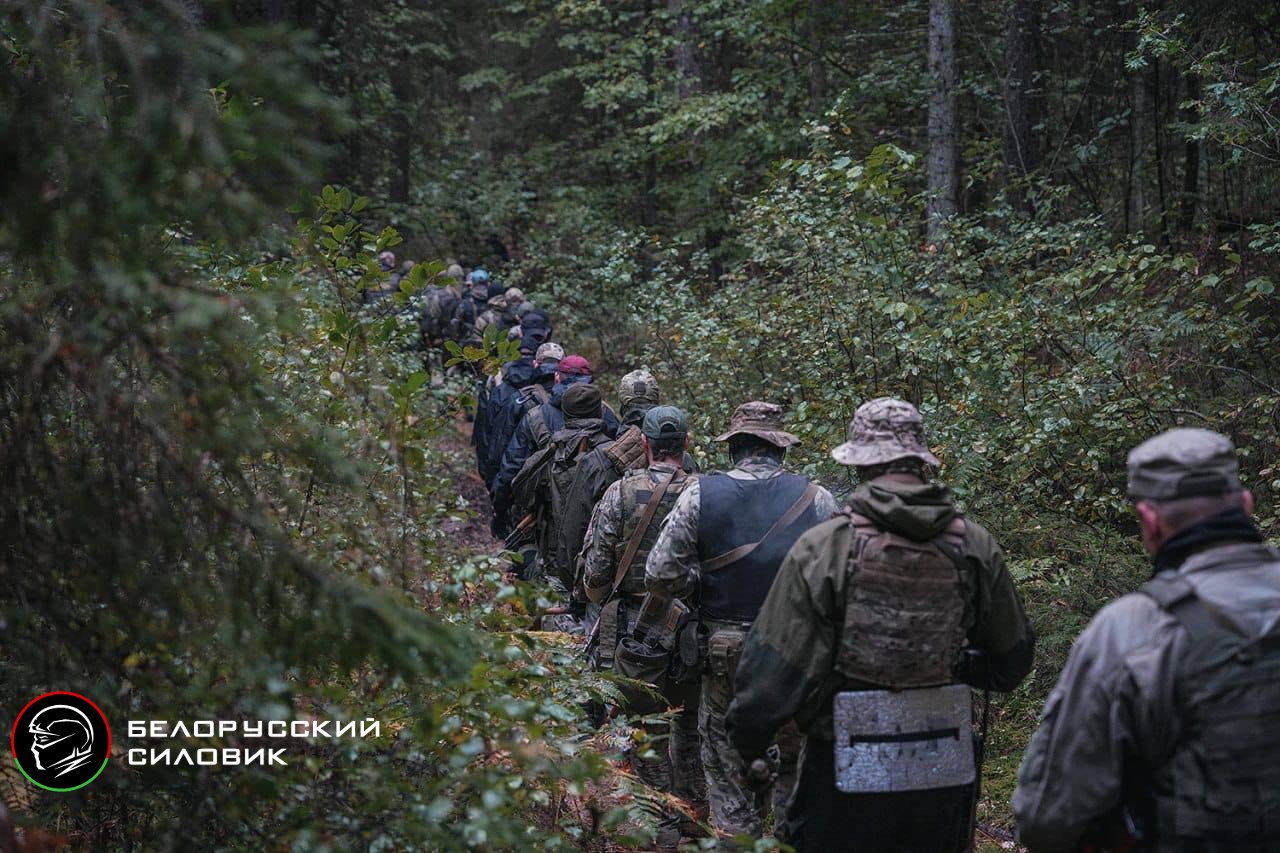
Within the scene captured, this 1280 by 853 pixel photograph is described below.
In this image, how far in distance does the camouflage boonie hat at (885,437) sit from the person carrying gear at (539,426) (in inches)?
193

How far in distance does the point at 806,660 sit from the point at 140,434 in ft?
7.56

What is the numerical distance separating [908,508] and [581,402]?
490cm

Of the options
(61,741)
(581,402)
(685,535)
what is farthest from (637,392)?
(61,741)

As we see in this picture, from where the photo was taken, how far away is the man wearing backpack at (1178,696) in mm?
2590

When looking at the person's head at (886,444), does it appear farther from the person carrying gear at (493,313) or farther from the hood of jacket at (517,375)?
the person carrying gear at (493,313)

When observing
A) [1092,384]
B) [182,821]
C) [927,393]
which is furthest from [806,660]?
[927,393]

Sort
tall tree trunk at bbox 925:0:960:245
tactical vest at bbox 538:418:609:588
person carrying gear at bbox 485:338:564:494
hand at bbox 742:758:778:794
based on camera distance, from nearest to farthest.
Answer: hand at bbox 742:758:778:794, tactical vest at bbox 538:418:609:588, person carrying gear at bbox 485:338:564:494, tall tree trunk at bbox 925:0:960:245

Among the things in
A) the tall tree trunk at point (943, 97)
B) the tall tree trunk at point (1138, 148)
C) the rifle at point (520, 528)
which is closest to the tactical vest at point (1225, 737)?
the rifle at point (520, 528)

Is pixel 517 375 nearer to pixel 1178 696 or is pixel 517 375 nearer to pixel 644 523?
pixel 644 523

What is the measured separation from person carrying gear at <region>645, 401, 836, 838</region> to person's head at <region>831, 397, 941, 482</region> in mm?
1046

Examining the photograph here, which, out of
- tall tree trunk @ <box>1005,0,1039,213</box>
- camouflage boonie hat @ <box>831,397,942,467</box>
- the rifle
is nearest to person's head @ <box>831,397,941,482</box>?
camouflage boonie hat @ <box>831,397,942,467</box>

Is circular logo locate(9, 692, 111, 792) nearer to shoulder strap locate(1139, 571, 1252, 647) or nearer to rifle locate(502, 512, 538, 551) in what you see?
shoulder strap locate(1139, 571, 1252, 647)

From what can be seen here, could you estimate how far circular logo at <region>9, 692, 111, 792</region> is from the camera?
2980mm

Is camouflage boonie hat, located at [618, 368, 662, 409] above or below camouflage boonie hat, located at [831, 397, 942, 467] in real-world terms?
below
